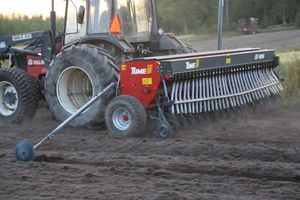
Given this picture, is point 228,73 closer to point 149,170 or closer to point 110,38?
point 110,38

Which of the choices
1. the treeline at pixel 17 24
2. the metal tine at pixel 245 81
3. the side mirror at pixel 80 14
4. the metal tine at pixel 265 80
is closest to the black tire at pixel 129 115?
the side mirror at pixel 80 14

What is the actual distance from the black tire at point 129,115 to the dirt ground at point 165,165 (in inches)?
5.9

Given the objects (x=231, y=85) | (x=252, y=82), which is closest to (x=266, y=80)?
(x=252, y=82)

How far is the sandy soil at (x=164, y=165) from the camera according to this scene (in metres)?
4.39

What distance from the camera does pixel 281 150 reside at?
5.74 metres

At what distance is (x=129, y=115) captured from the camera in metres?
6.80

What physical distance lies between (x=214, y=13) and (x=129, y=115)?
39.1 m

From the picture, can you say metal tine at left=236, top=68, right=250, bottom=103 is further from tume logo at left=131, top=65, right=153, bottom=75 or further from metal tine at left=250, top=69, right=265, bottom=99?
tume logo at left=131, top=65, right=153, bottom=75

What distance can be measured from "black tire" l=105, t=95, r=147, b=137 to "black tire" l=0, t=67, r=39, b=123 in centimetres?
175

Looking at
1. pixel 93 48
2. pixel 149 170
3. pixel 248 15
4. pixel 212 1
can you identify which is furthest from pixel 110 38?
pixel 248 15

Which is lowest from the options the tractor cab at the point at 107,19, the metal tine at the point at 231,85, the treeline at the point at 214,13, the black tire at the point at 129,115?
the black tire at the point at 129,115

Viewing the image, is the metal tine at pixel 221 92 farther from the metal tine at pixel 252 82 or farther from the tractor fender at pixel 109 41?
the tractor fender at pixel 109 41

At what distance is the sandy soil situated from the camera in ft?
14.4

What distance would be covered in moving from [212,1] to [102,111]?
3850 centimetres
